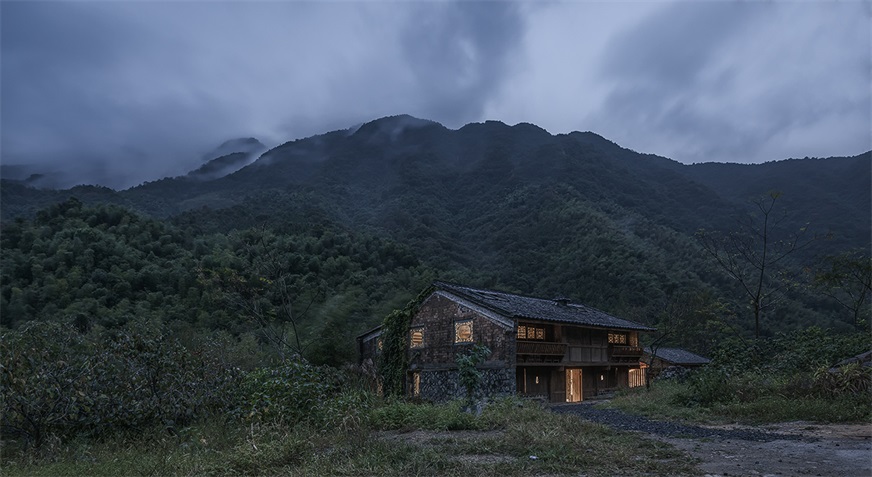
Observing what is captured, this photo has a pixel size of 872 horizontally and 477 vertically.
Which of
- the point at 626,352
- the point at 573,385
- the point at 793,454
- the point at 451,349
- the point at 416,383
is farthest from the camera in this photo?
the point at 626,352

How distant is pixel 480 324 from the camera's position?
98.7 ft

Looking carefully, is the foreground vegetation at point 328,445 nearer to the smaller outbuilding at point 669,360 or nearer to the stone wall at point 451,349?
the stone wall at point 451,349

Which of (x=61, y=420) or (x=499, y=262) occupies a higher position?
(x=499, y=262)

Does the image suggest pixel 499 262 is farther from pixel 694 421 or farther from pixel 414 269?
pixel 694 421

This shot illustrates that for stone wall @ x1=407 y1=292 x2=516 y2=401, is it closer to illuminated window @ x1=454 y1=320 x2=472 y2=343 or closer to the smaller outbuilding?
illuminated window @ x1=454 y1=320 x2=472 y2=343

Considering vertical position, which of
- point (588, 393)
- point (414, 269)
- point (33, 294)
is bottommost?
point (588, 393)

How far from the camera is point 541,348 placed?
30.4m

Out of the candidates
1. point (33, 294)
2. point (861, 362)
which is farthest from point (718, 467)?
point (33, 294)

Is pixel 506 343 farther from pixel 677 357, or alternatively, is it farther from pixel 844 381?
pixel 677 357

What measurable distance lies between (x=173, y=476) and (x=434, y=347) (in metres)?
24.7

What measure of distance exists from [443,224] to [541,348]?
54.4m

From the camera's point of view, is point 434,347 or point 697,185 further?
point 697,185

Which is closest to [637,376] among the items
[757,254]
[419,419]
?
[757,254]

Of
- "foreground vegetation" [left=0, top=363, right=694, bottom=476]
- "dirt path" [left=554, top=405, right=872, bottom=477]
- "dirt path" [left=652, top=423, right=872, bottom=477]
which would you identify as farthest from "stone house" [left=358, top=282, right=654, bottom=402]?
"dirt path" [left=652, top=423, right=872, bottom=477]
